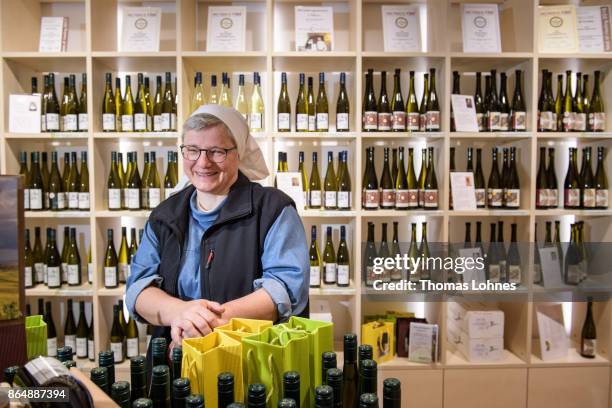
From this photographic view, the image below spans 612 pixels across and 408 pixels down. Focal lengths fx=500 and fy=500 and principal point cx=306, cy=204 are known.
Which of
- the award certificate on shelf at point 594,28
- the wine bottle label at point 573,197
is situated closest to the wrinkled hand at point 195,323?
the wine bottle label at point 573,197

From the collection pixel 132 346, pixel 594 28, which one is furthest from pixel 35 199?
pixel 594 28

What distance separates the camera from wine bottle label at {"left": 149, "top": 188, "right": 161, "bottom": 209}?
9.56 ft

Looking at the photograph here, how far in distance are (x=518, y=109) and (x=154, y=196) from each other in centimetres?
228

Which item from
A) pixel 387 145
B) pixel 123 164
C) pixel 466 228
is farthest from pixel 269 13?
pixel 466 228

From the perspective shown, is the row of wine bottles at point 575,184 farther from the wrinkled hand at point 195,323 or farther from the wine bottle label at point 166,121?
the wrinkled hand at point 195,323

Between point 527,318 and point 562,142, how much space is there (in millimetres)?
1159

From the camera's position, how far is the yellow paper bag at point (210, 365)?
0.85m

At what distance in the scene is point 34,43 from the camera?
3.08 m

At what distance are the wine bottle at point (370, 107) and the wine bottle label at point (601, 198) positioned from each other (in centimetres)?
140

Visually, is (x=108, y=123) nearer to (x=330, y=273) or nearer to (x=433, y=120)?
(x=330, y=273)

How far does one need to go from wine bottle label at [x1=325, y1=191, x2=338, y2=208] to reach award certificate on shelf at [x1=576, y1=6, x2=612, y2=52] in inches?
68.3

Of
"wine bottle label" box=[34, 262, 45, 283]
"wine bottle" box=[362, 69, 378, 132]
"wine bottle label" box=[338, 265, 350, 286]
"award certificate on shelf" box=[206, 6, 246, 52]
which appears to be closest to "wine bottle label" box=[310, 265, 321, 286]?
"wine bottle label" box=[338, 265, 350, 286]

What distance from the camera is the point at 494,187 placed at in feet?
10.5

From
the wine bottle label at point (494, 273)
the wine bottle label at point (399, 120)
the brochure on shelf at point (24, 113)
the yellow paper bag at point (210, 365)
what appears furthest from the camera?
the wine bottle label at point (494, 273)
